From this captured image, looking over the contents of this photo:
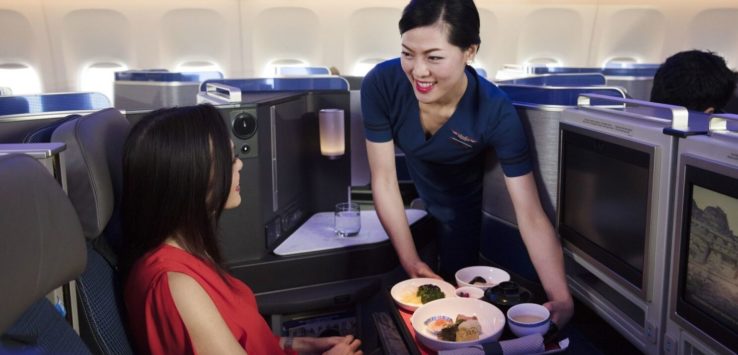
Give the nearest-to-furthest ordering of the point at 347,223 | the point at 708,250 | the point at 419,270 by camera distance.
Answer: the point at 708,250, the point at 419,270, the point at 347,223

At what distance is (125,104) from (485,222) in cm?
440

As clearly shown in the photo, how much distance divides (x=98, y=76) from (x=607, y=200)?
9434mm

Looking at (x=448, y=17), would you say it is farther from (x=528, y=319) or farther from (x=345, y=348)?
(x=345, y=348)

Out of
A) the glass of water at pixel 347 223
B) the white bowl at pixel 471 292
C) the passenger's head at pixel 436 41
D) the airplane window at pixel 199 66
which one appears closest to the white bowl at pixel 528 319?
the white bowl at pixel 471 292

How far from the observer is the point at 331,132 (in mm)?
2529

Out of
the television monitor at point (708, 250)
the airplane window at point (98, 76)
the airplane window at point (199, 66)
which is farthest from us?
the airplane window at point (199, 66)

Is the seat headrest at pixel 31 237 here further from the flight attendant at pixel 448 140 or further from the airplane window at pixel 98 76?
the airplane window at pixel 98 76

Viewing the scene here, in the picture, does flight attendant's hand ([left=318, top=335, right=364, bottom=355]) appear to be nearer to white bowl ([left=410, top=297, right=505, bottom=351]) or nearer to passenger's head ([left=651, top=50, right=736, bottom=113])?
white bowl ([left=410, top=297, right=505, bottom=351])

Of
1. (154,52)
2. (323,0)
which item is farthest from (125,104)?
(323,0)

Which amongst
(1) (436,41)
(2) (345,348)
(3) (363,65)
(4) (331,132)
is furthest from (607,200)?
(3) (363,65)

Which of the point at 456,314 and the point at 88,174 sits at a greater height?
the point at 88,174

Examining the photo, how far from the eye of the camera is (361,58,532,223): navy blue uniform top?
6.66 ft

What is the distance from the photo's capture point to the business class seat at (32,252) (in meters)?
0.84

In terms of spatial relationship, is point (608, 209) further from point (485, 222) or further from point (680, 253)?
point (485, 222)
